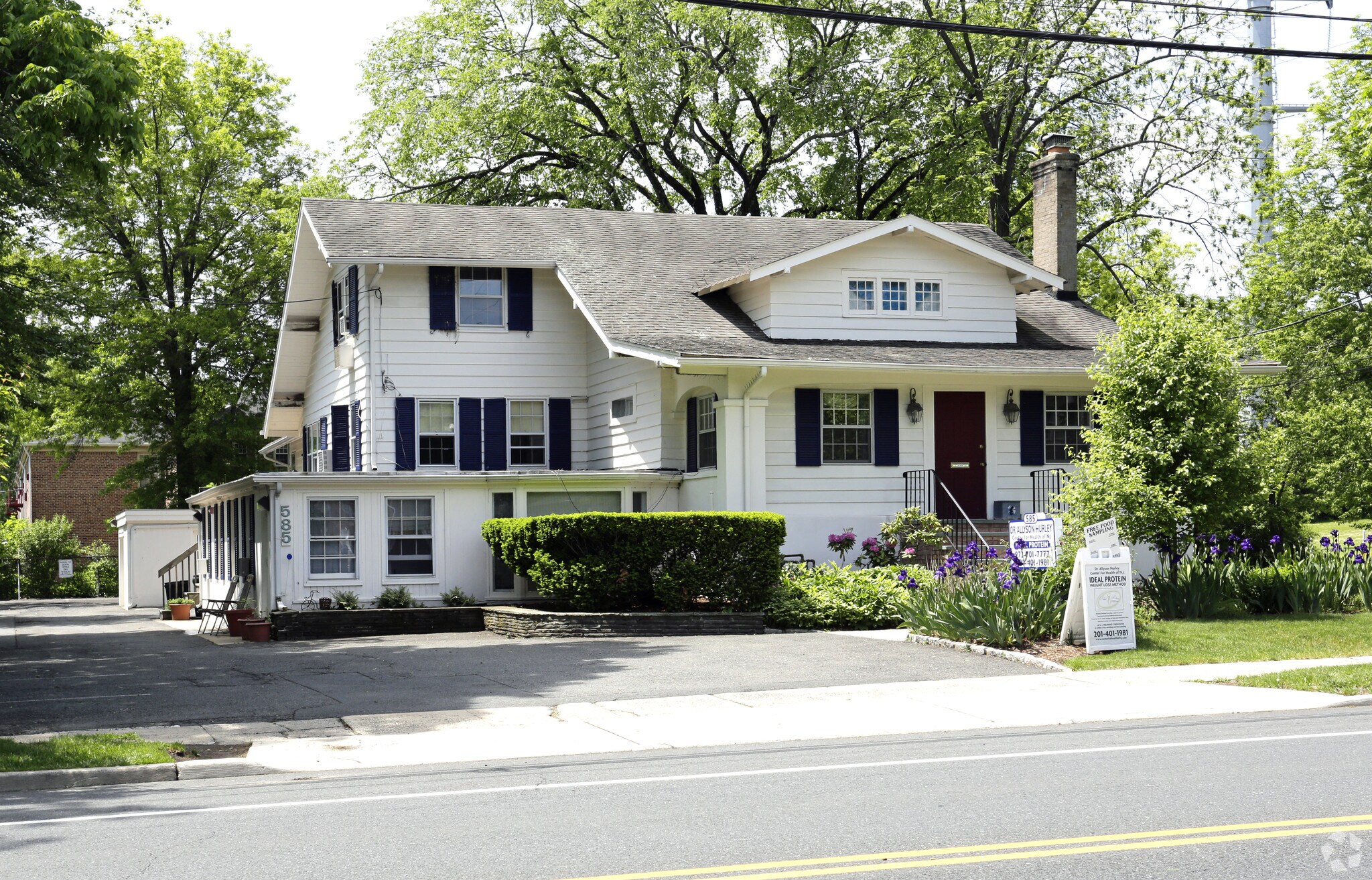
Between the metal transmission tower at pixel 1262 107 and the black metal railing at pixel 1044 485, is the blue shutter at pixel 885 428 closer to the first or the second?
the black metal railing at pixel 1044 485

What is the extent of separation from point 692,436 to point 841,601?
5036mm

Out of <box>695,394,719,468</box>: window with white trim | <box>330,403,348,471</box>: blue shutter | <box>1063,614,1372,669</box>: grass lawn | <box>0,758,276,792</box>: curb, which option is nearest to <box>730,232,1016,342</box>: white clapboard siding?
<box>695,394,719,468</box>: window with white trim

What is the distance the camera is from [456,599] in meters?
22.8

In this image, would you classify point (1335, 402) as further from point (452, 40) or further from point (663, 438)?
point (452, 40)

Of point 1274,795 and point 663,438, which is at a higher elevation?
point 663,438

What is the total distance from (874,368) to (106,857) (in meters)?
17.2

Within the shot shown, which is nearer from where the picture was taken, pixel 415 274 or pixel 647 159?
pixel 415 274

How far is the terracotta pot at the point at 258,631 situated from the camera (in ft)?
68.8

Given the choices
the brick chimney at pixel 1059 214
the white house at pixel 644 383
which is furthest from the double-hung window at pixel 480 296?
the brick chimney at pixel 1059 214

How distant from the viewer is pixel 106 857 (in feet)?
22.7

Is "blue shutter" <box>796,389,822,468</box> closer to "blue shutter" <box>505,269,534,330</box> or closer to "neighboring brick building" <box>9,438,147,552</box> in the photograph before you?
"blue shutter" <box>505,269,534,330</box>

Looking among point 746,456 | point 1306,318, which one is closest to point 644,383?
point 746,456

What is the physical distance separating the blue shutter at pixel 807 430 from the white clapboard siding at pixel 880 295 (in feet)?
4.74

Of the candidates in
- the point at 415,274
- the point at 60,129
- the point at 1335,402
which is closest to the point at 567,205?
the point at 415,274
